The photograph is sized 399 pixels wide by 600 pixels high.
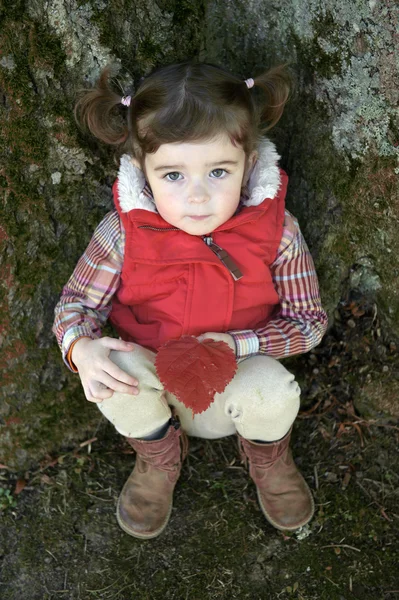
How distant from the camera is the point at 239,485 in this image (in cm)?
273

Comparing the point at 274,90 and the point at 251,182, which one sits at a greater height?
the point at 274,90

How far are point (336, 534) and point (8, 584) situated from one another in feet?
4.56

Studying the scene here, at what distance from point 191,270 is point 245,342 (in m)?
0.37

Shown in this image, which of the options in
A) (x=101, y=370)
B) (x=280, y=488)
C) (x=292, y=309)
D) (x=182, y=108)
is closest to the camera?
(x=182, y=108)

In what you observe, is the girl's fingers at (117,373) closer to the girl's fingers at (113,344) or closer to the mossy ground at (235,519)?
the girl's fingers at (113,344)

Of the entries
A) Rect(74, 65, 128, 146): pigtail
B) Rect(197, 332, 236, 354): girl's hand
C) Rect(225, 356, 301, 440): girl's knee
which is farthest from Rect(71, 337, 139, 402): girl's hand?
Rect(74, 65, 128, 146): pigtail

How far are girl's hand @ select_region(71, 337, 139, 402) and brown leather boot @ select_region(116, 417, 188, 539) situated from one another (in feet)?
1.28

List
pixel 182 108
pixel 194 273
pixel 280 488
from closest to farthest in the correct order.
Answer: pixel 182 108 → pixel 194 273 → pixel 280 488

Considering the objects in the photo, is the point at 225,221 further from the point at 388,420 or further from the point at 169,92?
the point at 388,420

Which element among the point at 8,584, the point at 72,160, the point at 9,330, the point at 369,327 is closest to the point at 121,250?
the point at 72,160

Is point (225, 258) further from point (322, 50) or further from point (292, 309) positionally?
point (322, 50)

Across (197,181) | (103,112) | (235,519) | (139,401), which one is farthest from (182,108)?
(235,519)

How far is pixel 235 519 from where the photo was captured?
262 centimetres

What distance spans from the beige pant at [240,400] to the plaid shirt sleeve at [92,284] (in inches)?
7.6
